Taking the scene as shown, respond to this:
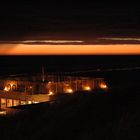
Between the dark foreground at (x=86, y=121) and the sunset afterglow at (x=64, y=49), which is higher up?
the sunset afterglow at (x=64, y=49)

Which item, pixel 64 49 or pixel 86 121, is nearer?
pixel 86 121

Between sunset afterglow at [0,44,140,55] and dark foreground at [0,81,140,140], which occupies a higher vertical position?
sunset afterglow at [0,44,140,55]

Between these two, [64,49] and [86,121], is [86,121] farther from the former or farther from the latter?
[64,49]

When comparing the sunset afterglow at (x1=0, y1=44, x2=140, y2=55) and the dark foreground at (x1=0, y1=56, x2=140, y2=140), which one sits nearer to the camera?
the dark foreground at (x1=0, y1=56, x2=140, y2=140)

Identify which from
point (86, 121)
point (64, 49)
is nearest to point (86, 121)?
Answer: point (86, 121)

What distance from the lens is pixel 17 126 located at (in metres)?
6.00

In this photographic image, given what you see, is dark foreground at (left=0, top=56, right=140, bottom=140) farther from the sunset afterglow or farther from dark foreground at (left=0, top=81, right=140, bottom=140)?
the sunset afterglow

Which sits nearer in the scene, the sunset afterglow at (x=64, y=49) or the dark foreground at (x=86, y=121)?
the dark foreground at (x=86, y=121)

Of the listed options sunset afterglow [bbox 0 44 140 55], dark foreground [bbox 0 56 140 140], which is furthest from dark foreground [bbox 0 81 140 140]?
sunset afterglow [bbox 0 44 140 55]

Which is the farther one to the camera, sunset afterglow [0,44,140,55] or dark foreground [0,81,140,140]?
sunset afterglow [0,44,140,55]

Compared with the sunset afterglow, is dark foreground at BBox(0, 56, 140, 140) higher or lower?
lower

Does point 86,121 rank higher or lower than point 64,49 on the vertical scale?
lower

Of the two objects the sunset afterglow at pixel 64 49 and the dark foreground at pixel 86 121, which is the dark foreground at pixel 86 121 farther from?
the sunset afterglow at pixel 64 49

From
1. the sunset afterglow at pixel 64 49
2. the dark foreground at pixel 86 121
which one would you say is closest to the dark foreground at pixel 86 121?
the dark foreground at pixel 86 121
